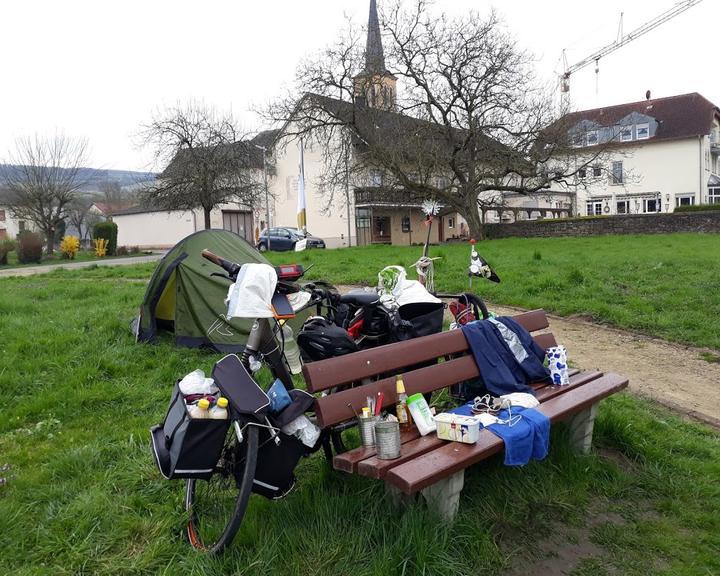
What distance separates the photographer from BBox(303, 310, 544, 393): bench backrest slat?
2.61m

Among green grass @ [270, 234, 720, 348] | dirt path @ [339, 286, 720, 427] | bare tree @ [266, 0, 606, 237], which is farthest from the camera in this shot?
bare tree @ [266, 0, 606, 237]

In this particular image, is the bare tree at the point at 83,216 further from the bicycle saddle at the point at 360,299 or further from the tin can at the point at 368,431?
the tin can at the point at 368,431

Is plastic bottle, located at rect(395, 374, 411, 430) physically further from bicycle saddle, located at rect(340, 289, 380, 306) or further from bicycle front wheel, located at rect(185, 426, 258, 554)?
bicycle front wheel, located at rect(185, 426, 258, 554)

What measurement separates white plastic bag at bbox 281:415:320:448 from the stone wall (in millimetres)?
24448

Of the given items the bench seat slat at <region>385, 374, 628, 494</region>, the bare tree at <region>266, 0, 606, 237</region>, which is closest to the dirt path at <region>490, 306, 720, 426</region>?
the bench seat slat at <region>385, 374, 628, 494</region>

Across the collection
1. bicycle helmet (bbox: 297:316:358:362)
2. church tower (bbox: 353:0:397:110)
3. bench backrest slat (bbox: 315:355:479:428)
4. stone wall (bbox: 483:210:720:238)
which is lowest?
bench backrest slat (bbox: 315:355:479:428)

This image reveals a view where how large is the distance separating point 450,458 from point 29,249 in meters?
29.2

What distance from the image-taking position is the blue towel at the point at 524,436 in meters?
2.62

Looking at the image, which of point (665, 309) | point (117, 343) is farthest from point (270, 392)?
point (665, 309)

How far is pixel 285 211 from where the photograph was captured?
38.7 m

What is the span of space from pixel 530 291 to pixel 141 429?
22.2 feet

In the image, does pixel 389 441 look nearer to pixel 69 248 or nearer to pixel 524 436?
pixel 524 436

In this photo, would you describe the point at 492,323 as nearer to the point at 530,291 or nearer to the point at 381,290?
the point at 381,290

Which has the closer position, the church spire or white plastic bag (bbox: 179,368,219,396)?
white plastic bag (bbox: 179,368,219,396)
